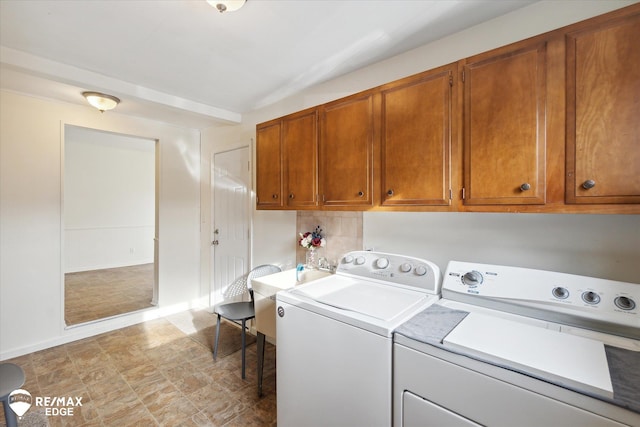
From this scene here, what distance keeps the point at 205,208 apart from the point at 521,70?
11.8ft

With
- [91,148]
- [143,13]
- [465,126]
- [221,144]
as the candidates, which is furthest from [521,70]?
[91,148]

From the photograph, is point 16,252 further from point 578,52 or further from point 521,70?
point 578,52

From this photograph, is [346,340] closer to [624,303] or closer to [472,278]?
[472,278]

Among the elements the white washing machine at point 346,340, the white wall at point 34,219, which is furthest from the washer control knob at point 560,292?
the white wall at point 34,219

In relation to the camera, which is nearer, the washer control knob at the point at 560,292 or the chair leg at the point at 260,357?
the washer control knob at the point at 560,292

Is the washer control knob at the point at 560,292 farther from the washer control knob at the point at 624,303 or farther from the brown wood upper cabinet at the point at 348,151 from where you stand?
the brown wood upper cabinet at the point at 348,151

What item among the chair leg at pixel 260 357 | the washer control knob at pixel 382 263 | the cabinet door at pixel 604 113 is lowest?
the chair leg at pixel 260 357

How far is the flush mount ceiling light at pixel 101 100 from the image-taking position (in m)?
2.58

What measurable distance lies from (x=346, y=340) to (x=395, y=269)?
2.05 feet

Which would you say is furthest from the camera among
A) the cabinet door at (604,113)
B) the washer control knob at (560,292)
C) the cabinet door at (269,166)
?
the cabinet door at (269,166)

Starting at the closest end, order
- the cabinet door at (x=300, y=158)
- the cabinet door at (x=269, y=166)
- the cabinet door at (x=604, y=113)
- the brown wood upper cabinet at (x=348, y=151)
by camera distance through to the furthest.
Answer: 1. the cabinet door at (x=604, y=113)
2. the brown wood upper cabinet at (x=348, y=151)
3. the cabinet door at (x=300, y=158)
4. the cabinet door at (x=269, y=166)

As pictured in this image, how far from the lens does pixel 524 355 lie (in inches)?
38.9

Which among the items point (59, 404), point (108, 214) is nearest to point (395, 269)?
point (59, 404)

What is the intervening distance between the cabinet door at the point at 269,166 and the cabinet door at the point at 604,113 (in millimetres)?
1827
